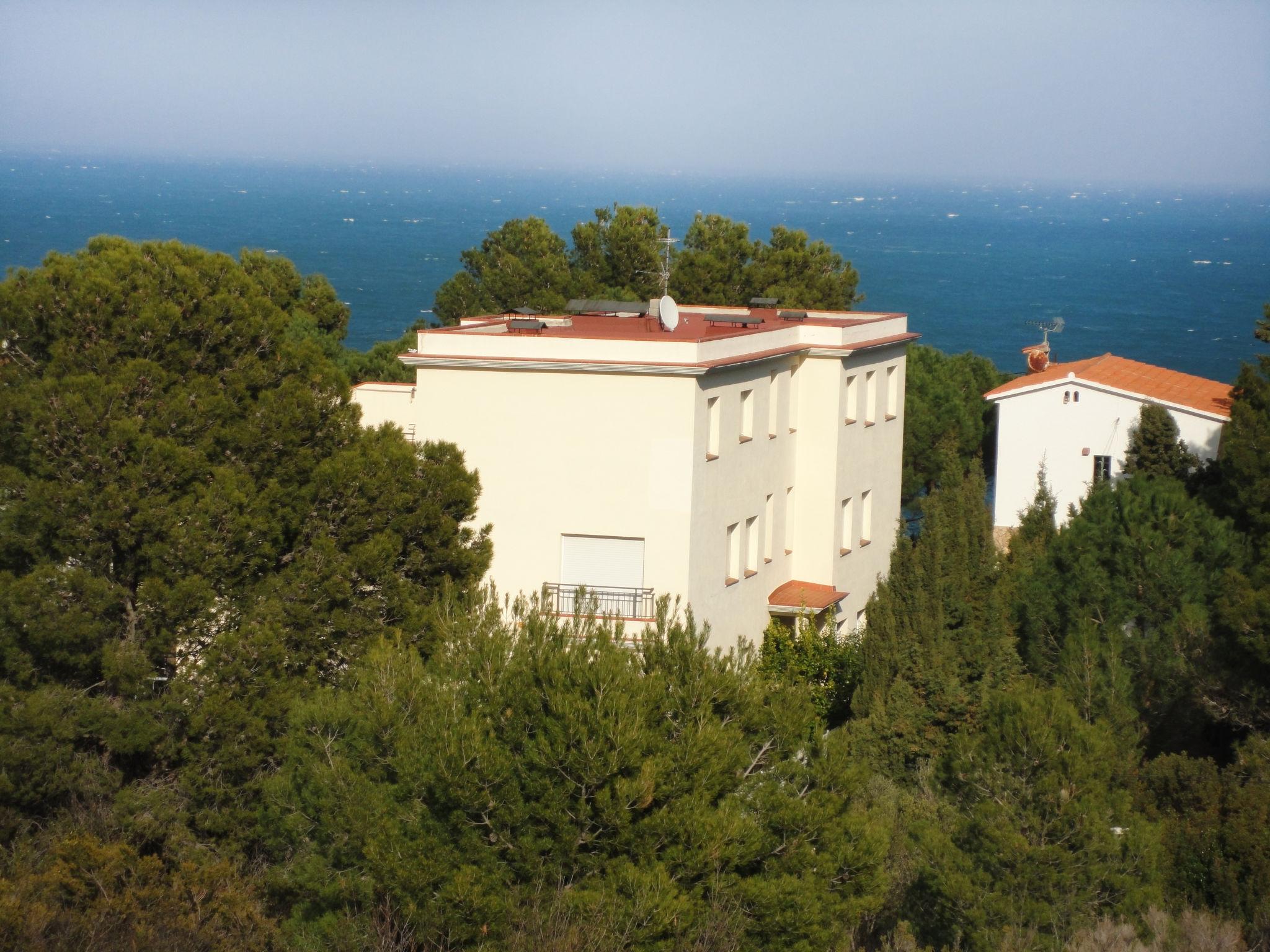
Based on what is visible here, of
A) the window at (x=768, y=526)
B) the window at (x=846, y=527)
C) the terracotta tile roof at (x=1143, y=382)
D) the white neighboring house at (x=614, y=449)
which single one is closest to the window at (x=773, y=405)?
the white neighboring house at (x=614, y=449)

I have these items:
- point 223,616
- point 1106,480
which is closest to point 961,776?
point 223,616

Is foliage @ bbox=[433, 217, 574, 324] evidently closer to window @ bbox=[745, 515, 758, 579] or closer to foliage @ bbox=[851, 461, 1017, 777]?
window @ bbox=[745, 515, 758, 579]

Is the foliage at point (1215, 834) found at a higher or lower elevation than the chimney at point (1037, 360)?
lower

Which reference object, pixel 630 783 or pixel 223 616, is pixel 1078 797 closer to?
pixel 630 783

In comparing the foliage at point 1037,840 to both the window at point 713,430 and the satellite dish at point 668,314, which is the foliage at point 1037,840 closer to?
the window at point 713,430

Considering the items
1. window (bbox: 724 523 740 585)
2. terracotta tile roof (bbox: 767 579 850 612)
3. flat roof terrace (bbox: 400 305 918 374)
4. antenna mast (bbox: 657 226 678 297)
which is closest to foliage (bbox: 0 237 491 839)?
flat roof terrace (bbox: 400 305 918 374)

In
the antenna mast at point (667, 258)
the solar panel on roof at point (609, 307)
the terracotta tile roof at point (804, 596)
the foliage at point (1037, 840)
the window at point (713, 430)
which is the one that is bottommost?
the terracotta tile roof at point (804, 596)
